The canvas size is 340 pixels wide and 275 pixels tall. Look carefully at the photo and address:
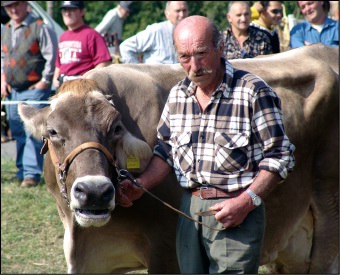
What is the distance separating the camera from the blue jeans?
9359mm

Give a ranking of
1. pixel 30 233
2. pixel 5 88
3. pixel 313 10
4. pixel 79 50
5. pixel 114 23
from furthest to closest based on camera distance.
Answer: pixel 114 23, pixel 5 88, pixel 79 50, pixel 313 10, pixel 30 233

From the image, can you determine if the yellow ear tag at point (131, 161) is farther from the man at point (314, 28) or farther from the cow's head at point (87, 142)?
the man at point (314, 28)

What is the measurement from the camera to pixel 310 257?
647cm

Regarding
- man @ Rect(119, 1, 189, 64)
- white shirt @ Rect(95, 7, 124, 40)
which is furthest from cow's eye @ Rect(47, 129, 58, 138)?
white shirt @ Rect(95, 7, 124, 40)

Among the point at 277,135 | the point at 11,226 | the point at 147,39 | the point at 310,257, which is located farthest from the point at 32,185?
the point at 277,135

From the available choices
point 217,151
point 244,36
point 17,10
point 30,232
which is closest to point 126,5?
point 17,10

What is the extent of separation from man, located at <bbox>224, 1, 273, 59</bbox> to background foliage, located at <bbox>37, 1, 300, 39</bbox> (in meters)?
10.5

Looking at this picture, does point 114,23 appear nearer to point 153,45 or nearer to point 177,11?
point 177,11

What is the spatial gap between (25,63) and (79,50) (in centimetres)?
121

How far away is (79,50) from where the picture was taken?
8.87 m

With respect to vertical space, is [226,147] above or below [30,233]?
above

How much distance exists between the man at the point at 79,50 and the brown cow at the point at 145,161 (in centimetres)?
303

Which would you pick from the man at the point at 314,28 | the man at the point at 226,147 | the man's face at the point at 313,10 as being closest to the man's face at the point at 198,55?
the man at the point at 226,147

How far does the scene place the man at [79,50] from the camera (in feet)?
29.0
